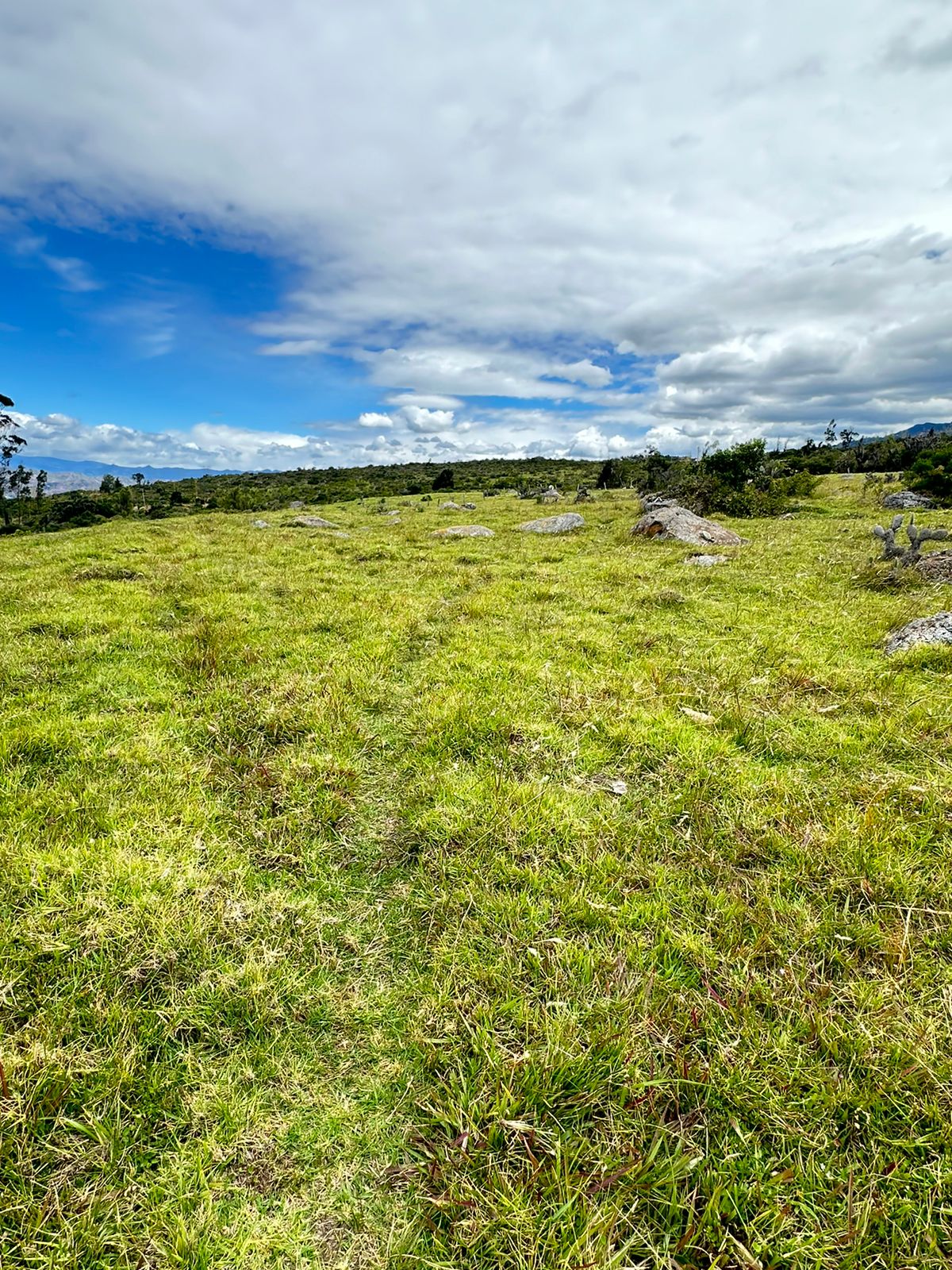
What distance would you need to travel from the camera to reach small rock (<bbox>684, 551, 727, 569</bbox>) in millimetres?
16127

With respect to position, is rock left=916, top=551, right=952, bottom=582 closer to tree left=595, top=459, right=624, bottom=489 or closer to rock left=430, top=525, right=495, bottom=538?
rock left=430, top=525, right=495, bottom=538

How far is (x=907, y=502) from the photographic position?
2781 cm

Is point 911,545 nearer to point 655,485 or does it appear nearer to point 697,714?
point 697,714

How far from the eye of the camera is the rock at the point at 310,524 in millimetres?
28422

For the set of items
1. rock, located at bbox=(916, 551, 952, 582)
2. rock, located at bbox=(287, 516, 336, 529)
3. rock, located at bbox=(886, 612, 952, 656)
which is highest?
rock, located at bbox=(287, 516, 336, 529)

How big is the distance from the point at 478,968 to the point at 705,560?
15.3 m

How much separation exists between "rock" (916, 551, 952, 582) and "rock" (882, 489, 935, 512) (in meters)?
17.5

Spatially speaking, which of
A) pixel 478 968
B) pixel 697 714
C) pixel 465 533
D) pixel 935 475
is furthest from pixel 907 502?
pixel 478 968

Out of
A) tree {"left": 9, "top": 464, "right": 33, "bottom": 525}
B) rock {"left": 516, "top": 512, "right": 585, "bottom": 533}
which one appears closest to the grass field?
rock {"left": 516, "top": 512, "right": 585, "bottom": 533}

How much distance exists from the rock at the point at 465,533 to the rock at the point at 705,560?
924cm

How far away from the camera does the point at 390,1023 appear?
3402 millimetres

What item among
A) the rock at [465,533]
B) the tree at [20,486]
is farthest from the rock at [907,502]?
the tree at [20,486]

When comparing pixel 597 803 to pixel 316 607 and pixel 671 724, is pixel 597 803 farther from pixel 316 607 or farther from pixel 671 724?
pixel 316 607

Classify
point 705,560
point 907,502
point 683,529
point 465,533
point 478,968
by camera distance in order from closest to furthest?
point 478,968 < point 705,560 < point 683,529 < point 465,533 < point 907,502
